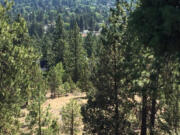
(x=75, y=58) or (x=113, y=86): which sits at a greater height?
(x=113, y=86)

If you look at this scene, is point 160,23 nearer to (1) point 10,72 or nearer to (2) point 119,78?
(2) point 119,78

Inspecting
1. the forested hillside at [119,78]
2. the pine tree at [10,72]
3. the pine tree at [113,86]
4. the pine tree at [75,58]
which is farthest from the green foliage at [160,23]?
the pine tree at [75,58]

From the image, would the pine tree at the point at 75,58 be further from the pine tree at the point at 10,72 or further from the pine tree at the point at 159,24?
the pine tree at the point at 159,24

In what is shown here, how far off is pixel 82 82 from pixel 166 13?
30.1 metres

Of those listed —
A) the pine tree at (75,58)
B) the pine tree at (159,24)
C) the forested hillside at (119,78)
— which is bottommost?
the pine tree at (75,58)

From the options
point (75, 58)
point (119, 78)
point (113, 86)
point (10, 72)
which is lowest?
point (75, 58)

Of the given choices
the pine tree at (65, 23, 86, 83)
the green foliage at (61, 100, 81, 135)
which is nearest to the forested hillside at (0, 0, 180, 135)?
the green foliage at (61, 100, 81, 135)

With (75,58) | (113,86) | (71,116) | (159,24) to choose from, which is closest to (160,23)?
(159,24)

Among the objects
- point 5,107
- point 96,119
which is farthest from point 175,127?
point 5,107

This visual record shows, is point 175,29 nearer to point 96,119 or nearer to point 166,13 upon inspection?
point 166,13

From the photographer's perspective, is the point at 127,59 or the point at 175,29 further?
the point at 127,59

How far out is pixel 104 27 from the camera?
507 inches

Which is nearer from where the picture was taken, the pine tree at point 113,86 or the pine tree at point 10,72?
the pine tree at point 10,72

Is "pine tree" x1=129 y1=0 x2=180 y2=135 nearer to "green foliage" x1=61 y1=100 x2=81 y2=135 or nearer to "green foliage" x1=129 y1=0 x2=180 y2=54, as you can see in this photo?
"green foliage" x1=129 y1=0 x2=180 y2=54
